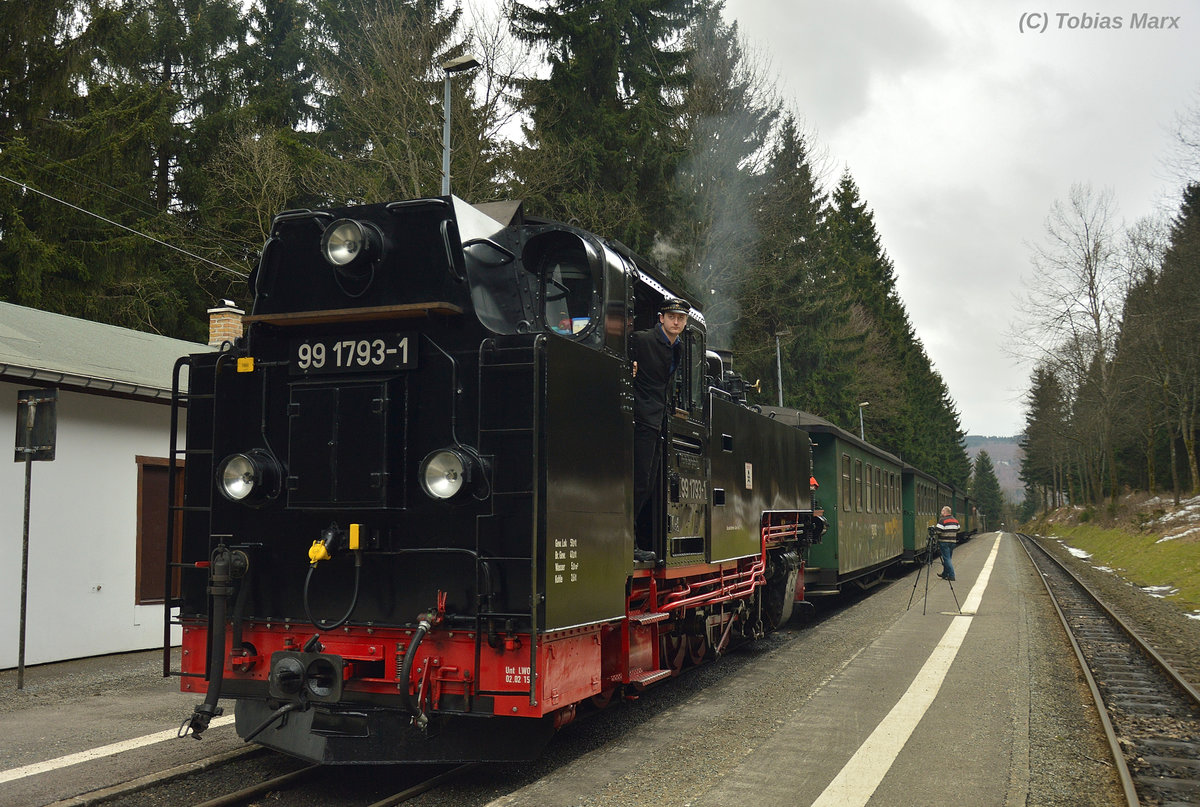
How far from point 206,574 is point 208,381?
112 centimetres

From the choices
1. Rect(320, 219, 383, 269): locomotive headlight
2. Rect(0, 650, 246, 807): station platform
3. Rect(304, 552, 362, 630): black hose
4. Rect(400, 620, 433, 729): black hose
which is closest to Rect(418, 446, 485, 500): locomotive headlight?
Rect(304, 552, 362, 630): black hose

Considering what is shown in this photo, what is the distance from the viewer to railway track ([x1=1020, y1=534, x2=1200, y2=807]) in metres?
5.75

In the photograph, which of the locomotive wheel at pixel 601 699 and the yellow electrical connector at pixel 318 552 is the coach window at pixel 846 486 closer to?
the locomotive wheel at pixel 601 699

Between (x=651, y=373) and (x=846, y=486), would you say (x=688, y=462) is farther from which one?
(x=846, y=486)

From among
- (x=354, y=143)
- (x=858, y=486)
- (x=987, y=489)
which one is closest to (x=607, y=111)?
(x=354, y=143)

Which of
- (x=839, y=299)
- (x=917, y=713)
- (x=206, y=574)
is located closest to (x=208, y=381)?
(x=206, y=574)

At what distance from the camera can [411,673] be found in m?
4.59

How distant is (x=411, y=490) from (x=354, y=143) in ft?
74.5

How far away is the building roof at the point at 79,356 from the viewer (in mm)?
9109

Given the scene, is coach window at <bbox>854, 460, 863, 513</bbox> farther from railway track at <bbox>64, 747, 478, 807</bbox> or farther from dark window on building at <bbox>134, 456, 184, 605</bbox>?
railway track at <bbox>64, 747, 478, 807</bbox>

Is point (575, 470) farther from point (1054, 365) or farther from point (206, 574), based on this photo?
point (1054, 365)

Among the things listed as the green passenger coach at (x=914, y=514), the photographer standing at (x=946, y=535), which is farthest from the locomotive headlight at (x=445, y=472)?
the green passenger coach at (x=914, y=514)

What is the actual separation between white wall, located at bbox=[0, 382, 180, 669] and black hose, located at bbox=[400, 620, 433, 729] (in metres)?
6.59

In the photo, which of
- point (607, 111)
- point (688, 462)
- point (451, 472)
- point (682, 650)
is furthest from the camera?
point (607, 111)
